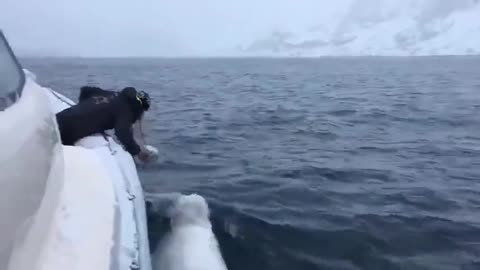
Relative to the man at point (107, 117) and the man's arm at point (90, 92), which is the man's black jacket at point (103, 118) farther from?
the man's arm at point (90, 92)

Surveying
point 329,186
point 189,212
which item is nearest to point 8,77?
point 189,212

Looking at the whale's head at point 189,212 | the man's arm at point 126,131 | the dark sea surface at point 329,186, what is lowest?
the dark sea surface at point 329,186

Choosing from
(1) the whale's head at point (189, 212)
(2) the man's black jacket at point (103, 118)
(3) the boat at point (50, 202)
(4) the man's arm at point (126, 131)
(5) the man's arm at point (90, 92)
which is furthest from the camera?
(5) the man's arm at point (90, 92)

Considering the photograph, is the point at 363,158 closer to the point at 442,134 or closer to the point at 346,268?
the point at 442,134

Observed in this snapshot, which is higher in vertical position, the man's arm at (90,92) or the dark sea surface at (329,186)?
the man's arm at (90,92)

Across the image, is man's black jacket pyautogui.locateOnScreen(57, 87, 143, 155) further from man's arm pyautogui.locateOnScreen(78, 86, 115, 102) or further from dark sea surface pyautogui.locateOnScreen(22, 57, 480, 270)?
dark sea surface pyautogui.locateOnScreen(22, 57, 480, 270)

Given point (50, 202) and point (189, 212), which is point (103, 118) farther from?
point (50, 202)

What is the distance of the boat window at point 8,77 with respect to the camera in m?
3.58

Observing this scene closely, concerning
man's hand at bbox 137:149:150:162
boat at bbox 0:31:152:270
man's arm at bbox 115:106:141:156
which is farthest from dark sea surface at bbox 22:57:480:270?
boat at bbox 0:31:152:270

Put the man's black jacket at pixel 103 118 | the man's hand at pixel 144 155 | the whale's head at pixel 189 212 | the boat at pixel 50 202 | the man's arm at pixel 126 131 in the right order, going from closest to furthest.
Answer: the boat at pixel 50 202
the whale's head at pixel 189 212
the man's black jacket at pixel 103 118
the man's arm at pixel 126 131
the man's hand at pixel 144 155

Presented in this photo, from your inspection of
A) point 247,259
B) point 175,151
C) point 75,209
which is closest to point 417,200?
point 247,259

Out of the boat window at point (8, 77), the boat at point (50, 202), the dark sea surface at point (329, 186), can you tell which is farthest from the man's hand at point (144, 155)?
the boat window at point (8, 77)

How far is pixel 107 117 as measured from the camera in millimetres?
7402

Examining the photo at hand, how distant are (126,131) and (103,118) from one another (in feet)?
1.12
